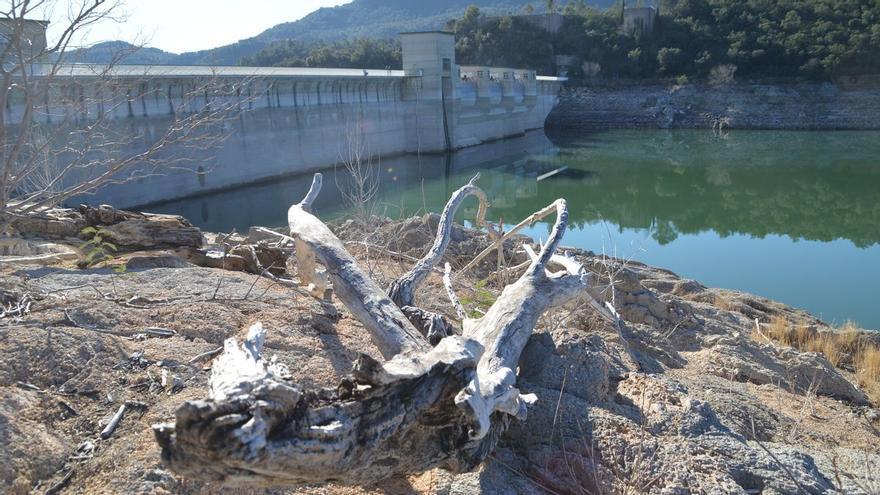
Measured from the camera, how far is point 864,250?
1552 cm

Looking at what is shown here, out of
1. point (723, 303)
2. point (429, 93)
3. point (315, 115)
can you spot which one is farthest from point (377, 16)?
point (723, 303)

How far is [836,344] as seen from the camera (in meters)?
7.29

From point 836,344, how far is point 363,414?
6.61 meters

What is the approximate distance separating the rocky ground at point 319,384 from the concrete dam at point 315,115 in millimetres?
8476

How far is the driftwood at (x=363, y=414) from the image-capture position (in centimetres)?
190

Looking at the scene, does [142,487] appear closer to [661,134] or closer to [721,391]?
[721,391]

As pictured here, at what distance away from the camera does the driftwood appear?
190 centimetres

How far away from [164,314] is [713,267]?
12233 mm

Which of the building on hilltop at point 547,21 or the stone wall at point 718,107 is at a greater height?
the building on hilltop at point 547,21

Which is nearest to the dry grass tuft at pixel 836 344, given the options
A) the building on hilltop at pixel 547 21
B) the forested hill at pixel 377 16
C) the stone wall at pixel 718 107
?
the stone wall at pixel 718 107

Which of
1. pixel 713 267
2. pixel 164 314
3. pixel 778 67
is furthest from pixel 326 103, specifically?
pixel 778 67

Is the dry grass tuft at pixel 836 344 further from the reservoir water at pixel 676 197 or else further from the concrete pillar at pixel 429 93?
the concrete pillar at pixel 429 93

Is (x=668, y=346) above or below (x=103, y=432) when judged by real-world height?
below

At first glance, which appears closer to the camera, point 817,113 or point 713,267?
point 713,267
